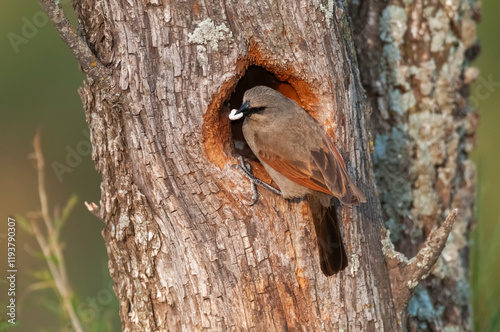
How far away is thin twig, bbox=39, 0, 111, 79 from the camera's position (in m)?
3.34

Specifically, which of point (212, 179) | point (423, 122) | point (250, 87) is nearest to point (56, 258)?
point (212, 179)

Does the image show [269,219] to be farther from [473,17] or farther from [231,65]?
[473,17]

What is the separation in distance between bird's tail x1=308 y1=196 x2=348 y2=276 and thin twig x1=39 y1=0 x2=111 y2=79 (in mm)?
1441

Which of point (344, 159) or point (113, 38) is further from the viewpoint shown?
point (344, 159)

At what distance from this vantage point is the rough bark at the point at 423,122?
4461 millimetres

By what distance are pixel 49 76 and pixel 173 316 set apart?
485 centimetres

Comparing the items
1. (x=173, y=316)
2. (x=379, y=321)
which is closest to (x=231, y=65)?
(x=173, y=316)

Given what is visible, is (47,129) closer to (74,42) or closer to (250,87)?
(250,87)

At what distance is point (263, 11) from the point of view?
3.50 meters

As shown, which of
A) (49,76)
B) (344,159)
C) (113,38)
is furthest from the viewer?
(49,76)

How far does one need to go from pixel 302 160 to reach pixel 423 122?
3.72 feet

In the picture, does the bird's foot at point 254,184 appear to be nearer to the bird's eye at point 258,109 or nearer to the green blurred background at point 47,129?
the bird's eye at point 258,109

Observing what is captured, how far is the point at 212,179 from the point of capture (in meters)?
3.48

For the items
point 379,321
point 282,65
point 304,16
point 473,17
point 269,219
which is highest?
point 473,17
